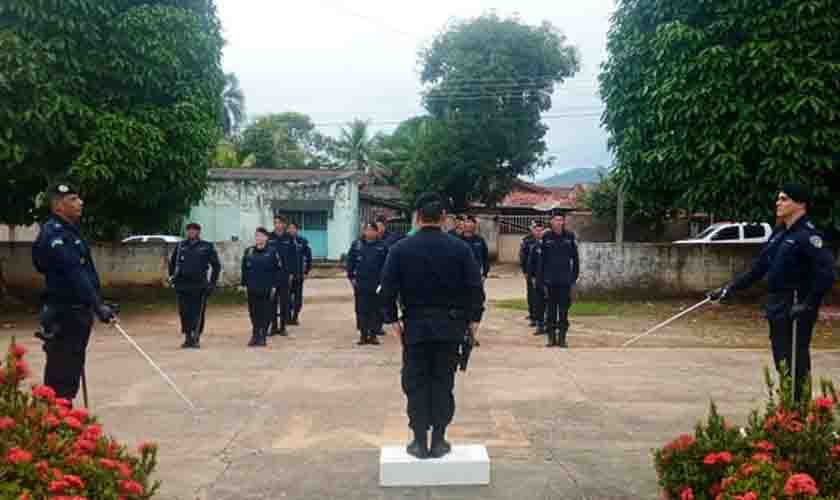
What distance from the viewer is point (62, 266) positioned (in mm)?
5707

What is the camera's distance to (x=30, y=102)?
12266 mm

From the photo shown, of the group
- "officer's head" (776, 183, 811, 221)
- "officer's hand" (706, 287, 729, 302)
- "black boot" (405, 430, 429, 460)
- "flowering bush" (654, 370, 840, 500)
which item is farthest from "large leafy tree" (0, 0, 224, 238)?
"flowering bush" (654, 370, 840, 500)

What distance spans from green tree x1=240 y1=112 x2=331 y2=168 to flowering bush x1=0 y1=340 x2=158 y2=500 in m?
42.9

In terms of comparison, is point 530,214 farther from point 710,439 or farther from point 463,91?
point 710,439

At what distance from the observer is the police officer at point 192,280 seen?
34.9 feet

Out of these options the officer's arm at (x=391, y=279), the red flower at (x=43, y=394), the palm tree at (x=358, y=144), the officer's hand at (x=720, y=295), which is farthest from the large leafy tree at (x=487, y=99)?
the red flower at (x=43, y=394)

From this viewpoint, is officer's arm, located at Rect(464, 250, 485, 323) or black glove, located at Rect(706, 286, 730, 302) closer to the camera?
officer's arm, located at Rect(464, 250, 485, 323)

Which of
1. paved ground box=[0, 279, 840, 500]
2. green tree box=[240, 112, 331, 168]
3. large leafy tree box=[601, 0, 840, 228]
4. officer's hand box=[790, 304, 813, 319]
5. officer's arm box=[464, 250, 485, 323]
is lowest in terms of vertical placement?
paved ground box=[0, 279, 840, 500]

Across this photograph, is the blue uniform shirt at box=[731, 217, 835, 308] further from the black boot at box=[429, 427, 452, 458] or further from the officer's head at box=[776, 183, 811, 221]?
the black boot at box=[429, 427, 452, 458]

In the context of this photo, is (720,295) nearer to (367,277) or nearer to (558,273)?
(558,273)

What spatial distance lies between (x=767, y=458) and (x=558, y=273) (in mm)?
7078

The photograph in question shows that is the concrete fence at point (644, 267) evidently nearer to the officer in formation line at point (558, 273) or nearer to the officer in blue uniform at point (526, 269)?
the officer in blue uniform at point (526, 269)

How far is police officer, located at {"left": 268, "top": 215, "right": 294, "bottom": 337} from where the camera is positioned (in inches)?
469

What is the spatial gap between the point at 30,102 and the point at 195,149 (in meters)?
2.89
